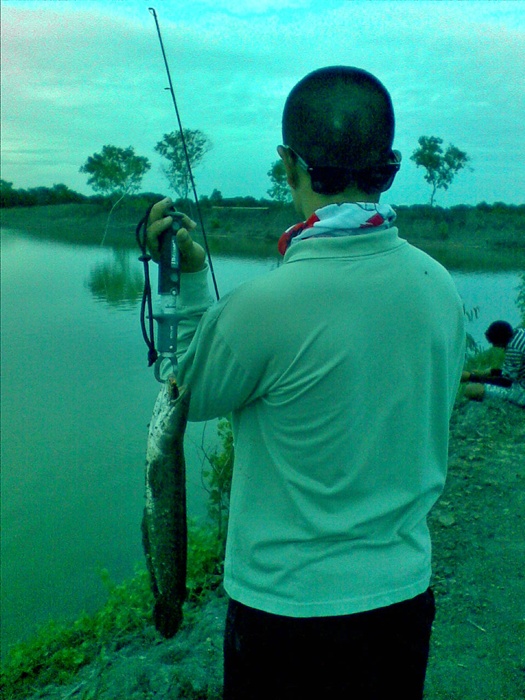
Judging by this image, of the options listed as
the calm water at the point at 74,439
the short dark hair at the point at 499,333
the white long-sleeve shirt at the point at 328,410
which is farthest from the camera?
the short dark hair at the point at 499,333

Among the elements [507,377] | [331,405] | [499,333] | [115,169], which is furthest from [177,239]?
[499,333]

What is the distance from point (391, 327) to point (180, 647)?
2547 millimetres

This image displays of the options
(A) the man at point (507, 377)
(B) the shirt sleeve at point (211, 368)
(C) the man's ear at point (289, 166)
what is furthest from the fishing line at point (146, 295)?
(A) the man at point (507, 377)

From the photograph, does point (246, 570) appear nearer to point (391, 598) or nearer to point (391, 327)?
point (391, 598)

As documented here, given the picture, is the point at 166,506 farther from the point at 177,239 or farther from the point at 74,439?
the point at 74,439

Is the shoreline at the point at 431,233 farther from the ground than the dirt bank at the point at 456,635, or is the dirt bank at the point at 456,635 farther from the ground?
the shoreline at the point at 431,233

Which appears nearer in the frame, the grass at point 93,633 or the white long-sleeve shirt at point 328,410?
the white long-sleeve shirt at point 328,410

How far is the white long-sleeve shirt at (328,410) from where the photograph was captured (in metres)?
1.26

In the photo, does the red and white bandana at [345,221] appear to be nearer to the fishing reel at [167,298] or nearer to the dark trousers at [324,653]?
the fishing reel at [167,298]

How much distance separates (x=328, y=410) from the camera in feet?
4.20

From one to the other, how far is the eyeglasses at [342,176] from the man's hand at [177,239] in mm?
290

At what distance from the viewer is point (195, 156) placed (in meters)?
2.83

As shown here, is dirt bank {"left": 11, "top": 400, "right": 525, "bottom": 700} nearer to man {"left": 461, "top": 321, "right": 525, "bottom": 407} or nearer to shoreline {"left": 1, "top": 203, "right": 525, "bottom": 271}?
man {"left": 461, "top": 321, "right": 525, "bottom": 407}

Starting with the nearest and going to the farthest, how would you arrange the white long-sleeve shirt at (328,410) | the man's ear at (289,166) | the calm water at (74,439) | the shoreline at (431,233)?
the white long-sleeve shirt at (328,410), the man's ear at (289,166), the calm water at (74,439), the shoreline at (431,233)
